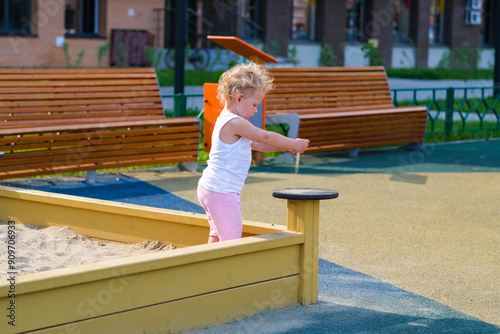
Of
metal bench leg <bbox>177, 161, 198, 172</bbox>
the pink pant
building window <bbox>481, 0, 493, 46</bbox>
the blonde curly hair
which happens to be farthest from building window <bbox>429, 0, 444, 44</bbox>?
the pink pant

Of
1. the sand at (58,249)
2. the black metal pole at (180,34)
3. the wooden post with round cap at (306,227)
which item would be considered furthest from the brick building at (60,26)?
the wooden post with round cap at (306,227)

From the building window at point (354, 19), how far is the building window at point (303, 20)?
1.78 meters

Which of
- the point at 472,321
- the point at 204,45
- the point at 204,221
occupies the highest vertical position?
the point at 204,45

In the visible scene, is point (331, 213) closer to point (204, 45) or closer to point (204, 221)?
point (204, 221)

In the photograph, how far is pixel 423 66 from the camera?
33625 mm

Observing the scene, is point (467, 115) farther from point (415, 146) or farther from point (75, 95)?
point (75, 95)

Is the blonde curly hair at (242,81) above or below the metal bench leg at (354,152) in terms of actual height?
above

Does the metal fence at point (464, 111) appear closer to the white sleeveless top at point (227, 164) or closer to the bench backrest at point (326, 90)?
the bench backrest at point (326, 90)

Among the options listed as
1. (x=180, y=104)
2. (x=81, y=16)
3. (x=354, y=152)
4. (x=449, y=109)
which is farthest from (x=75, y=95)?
(x=81, y=16)

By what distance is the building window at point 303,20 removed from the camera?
3064 cm

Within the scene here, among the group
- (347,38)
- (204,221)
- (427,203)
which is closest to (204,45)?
(347,38)

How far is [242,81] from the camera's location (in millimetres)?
4238

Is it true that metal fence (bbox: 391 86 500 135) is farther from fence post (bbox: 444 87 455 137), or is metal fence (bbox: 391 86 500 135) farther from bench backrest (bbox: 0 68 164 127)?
bench backrest (bbox: 0 68 164 127)

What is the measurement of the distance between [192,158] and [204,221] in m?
4.35
